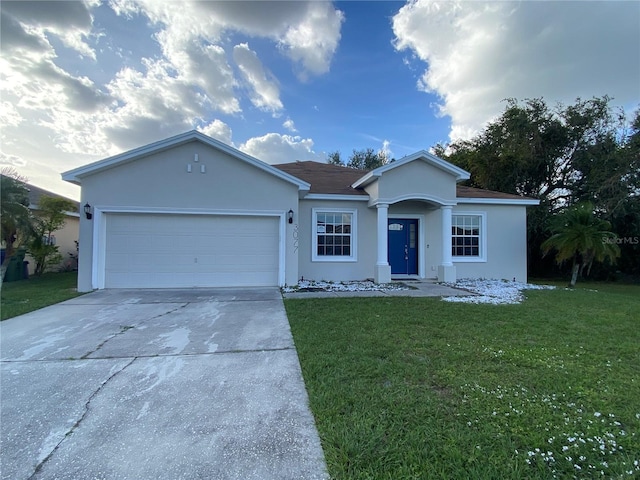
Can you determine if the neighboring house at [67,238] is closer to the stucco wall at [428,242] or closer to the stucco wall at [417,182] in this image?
the stucco wall at [428,242]

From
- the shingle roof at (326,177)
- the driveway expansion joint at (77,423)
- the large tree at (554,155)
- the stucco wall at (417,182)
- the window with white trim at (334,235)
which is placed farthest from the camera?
the large tree at (554,155)

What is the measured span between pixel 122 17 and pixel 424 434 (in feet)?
38.7

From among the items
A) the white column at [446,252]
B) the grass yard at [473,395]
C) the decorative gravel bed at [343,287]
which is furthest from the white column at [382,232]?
the grass yard at [473,395]

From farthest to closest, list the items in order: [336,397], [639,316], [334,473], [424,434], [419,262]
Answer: [419,262]
[639,316]
[336,397]
[424,434]
[334,473]

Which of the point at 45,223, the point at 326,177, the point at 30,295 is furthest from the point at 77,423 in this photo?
the point at 45,223

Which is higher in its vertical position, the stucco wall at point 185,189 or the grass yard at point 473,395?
the stucco wall at point 185,189

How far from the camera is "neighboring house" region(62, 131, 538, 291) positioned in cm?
911

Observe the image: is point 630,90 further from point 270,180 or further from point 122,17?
point 122,17

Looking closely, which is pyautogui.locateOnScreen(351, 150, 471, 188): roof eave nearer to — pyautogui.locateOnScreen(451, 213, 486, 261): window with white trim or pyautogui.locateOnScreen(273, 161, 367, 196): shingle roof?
pyautogui.locateOnScreen(273, 161, 367, 196): shingle roof

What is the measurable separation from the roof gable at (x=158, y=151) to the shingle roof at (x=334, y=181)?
206 cm

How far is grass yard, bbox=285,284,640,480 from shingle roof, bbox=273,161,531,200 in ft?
21.0

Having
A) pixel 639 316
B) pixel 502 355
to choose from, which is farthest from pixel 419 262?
pixel 502 355

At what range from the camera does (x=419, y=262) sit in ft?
38.5

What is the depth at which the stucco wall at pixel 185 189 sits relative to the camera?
29.4ft
